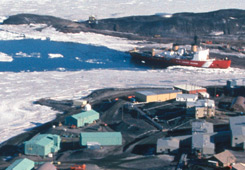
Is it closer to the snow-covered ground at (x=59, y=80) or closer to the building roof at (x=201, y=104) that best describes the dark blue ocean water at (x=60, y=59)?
the snow-covered ground at (x=59, y=80)

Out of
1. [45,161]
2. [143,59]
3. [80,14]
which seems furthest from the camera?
[80,14]

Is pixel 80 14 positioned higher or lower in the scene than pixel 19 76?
higher

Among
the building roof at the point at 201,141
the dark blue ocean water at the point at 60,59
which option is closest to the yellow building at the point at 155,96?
the building roof at the point at 201,141

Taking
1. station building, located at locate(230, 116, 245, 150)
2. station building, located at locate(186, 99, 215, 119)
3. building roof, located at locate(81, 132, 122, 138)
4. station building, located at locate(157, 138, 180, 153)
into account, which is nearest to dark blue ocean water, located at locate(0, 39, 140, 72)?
station building, located at locate(186, 99, 215, 119)

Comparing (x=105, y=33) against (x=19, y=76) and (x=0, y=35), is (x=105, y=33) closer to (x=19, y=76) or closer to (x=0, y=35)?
(x=0, y=35)

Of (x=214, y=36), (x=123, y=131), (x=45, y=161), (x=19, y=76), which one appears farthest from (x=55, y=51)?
(x=45, y=161)

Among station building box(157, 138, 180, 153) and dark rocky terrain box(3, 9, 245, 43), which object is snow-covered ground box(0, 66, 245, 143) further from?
dark rocky terrain box(3, 9, 245, 43)

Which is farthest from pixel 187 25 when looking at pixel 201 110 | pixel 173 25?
pixel 201 110
